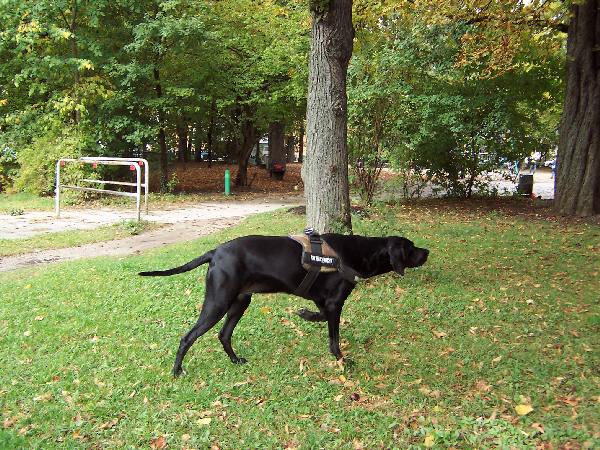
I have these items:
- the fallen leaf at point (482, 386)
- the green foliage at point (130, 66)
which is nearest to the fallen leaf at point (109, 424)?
the fallen leaf at point (482, 386)

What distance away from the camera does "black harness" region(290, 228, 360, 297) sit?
4.29 metres

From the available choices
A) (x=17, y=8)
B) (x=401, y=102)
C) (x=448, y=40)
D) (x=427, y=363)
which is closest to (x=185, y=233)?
(x=401, y=102)

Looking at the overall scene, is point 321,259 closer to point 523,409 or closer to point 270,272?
point 270,272

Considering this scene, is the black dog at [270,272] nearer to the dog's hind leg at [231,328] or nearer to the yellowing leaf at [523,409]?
the dog's hind leg at [231,328]

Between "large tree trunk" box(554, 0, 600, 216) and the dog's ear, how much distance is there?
8.86 metres

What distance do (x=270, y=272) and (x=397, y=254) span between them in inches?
45.9

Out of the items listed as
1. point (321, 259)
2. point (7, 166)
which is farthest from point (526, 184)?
point (7, 166)

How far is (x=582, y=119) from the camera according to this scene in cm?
1191

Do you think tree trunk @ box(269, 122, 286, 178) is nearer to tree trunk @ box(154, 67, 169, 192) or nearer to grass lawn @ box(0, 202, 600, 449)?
tree trunk @ box(154, 67, 169, 192)

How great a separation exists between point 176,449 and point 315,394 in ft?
3.73

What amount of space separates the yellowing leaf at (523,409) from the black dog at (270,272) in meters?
1.43

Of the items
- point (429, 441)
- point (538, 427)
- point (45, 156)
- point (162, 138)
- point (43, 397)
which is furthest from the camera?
point (162, 138)

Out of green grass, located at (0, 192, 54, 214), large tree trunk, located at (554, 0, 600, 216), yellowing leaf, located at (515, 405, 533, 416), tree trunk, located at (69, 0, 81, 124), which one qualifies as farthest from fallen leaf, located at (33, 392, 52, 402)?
tree trunk, located at (69, 0, 81, 124)

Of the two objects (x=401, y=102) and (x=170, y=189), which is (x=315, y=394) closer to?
(x=401, y=102)
